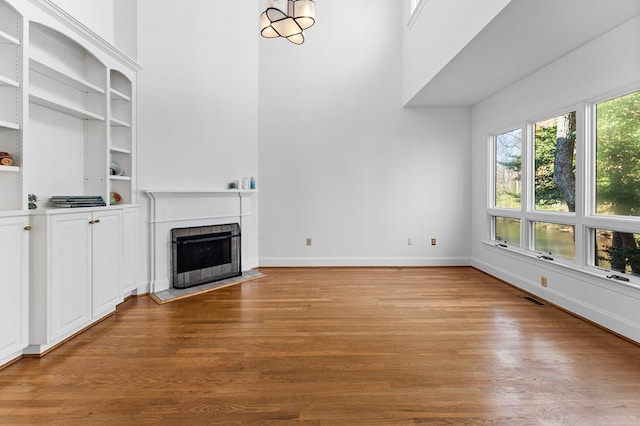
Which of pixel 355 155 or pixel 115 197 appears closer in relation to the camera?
pixel 115 197

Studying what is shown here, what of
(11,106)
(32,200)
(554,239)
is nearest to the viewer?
(11,106)

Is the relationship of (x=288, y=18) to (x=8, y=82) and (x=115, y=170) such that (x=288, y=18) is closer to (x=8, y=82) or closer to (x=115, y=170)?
(x=8, y=82)

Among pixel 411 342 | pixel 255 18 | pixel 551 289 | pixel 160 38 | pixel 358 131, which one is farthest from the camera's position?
pixel 358 131

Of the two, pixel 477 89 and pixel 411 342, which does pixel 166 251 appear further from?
pixel 477 89

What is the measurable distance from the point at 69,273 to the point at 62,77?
1761 mm

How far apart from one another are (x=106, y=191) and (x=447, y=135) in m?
4.91

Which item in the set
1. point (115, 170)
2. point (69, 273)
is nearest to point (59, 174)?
point (115, 170)

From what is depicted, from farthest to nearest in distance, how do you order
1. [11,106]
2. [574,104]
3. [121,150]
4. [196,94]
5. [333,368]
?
[196,94]
[121,150]
[574,104]
[11,106]
[333,368]

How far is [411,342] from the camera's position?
2562mm

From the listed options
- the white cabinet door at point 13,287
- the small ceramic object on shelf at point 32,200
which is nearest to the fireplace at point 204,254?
the small ceramic object on shelf at point 32,200

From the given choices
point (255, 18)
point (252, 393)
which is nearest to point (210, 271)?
point (252, 393)

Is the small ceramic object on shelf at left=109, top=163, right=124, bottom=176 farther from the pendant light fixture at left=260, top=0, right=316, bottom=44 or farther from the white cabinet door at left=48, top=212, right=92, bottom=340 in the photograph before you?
the pendant light fixture at left=260, top=0, right=316, bottom=44

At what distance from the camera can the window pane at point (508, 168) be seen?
4273 mm

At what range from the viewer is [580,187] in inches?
123
